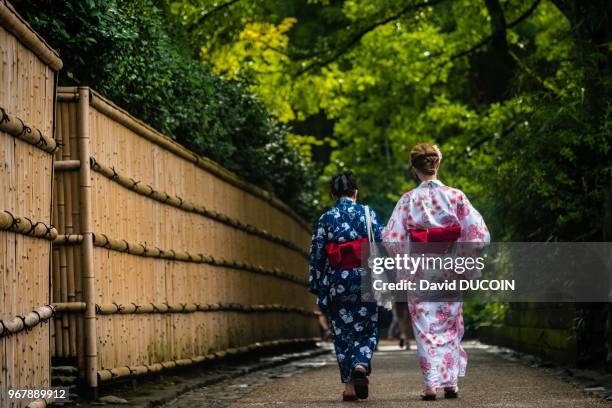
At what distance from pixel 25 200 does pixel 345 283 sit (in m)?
3.07

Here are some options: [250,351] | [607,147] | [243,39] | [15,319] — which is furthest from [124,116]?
[243,39]

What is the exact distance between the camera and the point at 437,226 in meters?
8.58

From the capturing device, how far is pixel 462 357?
8.52m

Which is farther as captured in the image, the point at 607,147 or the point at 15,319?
the point at 607,147

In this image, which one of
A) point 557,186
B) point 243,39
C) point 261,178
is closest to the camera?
point 557,186

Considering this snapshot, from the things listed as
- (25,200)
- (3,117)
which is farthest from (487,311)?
(3,117)

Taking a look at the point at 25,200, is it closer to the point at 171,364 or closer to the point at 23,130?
the point at 23,130

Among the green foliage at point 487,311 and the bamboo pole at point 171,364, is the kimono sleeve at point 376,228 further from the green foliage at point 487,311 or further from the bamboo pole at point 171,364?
the green foliage at point 487,311

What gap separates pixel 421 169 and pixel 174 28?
5933 millimetres

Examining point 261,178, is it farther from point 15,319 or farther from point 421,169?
point 15,319

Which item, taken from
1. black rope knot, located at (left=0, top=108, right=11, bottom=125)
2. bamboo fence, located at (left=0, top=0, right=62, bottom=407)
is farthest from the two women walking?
black rope knot, located at (left=0, top=108, right=11, bottom=125)

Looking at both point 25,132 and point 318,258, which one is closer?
point 25,132

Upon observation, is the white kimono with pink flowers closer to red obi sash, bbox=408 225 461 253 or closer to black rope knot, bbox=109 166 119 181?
red obi sash, bbox=408 225 461 253

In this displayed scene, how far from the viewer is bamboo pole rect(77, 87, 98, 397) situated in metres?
7.71
